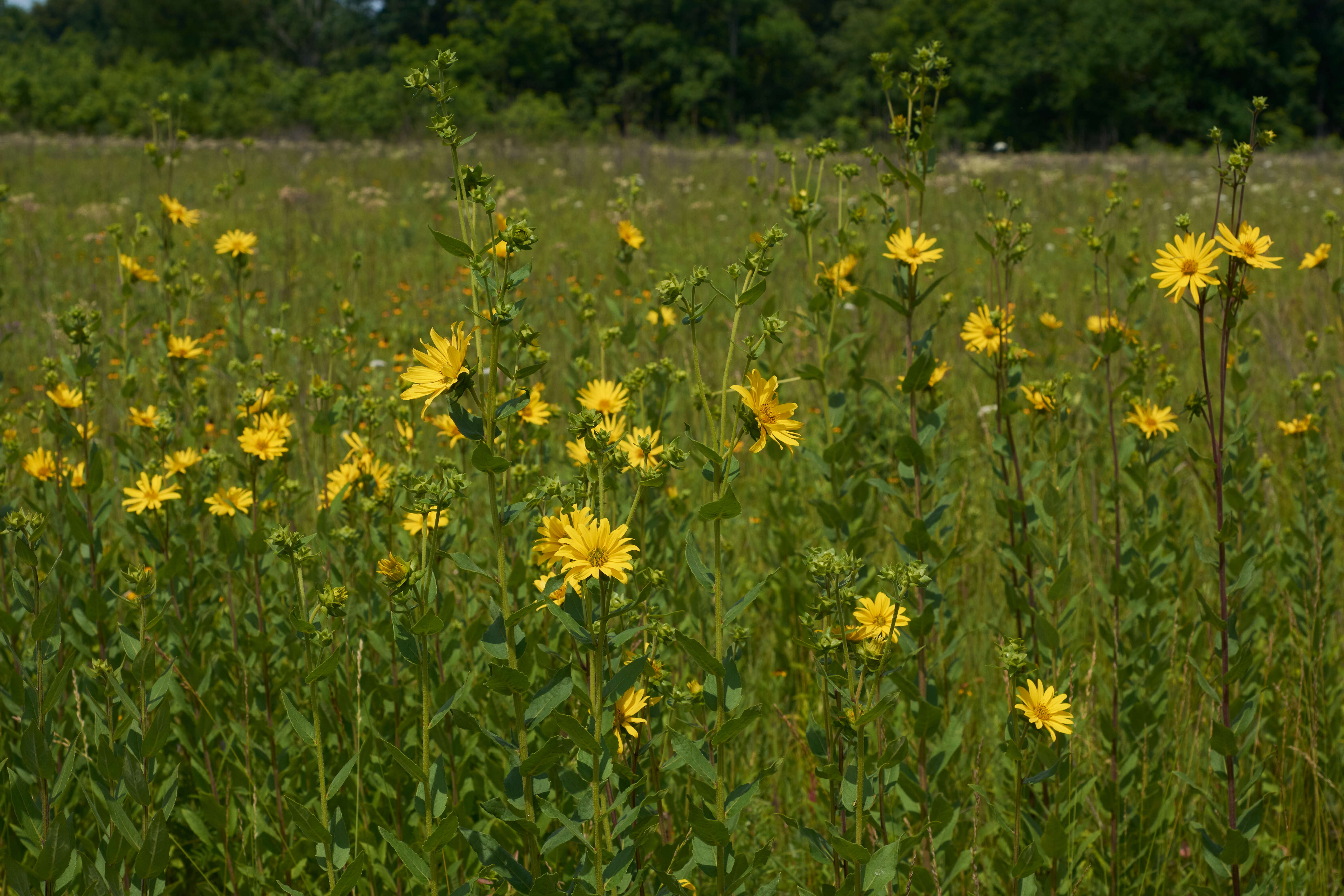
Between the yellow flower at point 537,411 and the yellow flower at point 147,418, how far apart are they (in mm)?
685

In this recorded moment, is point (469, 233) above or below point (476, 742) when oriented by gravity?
above

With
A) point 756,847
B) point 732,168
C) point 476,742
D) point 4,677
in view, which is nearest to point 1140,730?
point 756,847

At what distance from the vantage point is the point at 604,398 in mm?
1714

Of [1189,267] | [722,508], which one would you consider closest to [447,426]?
[722,508]

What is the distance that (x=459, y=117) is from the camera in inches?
582

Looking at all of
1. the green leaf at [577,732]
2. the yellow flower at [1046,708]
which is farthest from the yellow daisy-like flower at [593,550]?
the yellow flower at [1046,708]

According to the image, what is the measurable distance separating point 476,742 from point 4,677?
0.75m

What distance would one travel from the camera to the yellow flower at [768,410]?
98cm

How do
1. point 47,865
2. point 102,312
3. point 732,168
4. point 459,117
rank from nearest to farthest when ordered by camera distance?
point 47,865, point 102,312, point 732,168, point 459,117

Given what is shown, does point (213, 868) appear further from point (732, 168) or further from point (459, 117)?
point (459, 117)


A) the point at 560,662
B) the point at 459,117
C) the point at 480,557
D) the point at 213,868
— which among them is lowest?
the point at 213,868

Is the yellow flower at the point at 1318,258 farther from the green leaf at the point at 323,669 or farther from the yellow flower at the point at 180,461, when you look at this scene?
the yellow flower at the point at 180,461

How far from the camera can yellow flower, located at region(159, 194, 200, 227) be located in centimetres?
248

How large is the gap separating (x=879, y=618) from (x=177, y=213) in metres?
2.23
